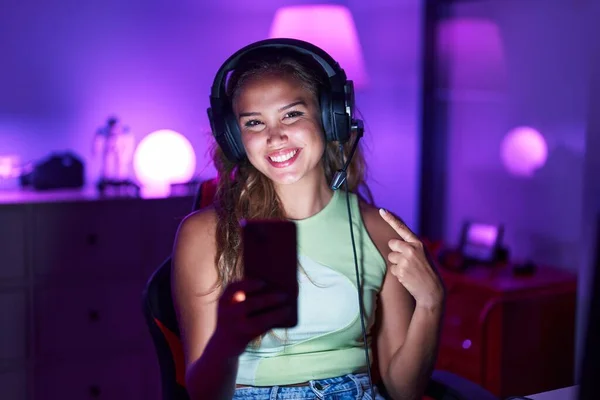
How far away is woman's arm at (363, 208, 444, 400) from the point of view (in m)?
1.25

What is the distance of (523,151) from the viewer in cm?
272

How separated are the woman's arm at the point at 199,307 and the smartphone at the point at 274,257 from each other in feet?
0.36

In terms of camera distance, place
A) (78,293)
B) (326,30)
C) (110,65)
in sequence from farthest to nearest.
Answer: (110,65), (326,30), (78,293)

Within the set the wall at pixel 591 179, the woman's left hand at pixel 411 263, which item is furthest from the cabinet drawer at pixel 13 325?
the wall at pixel 591 179

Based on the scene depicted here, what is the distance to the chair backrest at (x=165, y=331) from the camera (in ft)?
4.44

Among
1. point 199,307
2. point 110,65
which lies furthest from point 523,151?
point 199,307

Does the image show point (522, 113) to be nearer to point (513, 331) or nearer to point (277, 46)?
point (513, 331)

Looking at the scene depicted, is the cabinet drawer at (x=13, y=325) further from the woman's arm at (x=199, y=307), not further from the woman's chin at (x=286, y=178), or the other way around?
the woman's chin at (x=286, y=178)

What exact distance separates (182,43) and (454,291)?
135 centimetres

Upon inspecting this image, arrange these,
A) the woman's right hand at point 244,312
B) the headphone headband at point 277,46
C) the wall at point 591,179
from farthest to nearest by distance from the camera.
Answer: the wall at point 591,179 < the headphone headband at point 277,46 < the woman's right hand at point 244,312

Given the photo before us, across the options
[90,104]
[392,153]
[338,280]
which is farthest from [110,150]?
[338,280]

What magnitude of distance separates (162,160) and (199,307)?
4.36 feet

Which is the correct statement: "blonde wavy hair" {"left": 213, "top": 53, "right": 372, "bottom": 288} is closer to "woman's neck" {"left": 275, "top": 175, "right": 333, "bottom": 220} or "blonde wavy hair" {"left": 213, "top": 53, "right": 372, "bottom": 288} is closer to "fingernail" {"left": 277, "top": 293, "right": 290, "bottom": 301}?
"woman's neck" {"left": 275, "top": 175, "right": 333, "bottom": 220}

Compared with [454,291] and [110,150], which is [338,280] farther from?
[110,150]
